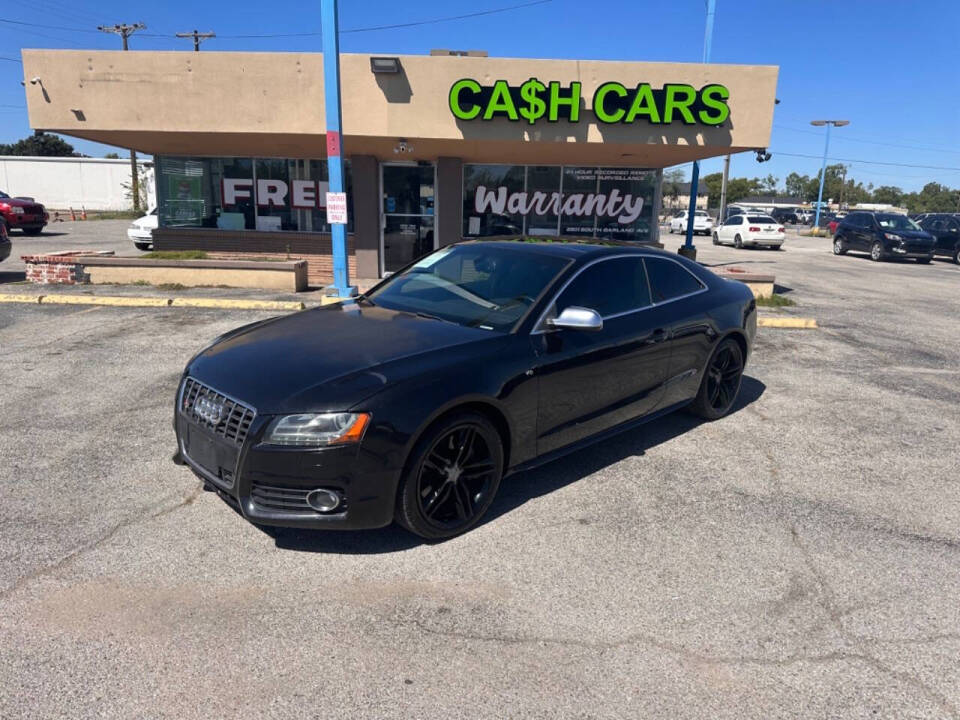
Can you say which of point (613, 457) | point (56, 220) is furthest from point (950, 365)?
point (56, 220)

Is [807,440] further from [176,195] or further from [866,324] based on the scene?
[176,195]

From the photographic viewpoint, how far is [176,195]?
1495 cm

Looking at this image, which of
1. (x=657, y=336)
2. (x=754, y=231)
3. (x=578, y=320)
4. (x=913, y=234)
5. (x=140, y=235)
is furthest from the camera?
(x=754, y=231)

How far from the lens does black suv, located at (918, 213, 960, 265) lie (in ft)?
81.3

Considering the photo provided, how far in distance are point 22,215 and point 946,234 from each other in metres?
35.6

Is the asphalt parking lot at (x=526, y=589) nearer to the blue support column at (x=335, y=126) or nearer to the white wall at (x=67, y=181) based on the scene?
the blue support column at (x=335, y=126)

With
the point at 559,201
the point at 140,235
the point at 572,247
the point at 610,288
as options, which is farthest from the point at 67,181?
the point at 610,288

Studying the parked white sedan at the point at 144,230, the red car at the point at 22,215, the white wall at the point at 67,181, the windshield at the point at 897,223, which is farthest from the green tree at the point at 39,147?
the windshield at the point at 897,223

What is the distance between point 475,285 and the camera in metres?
4.57

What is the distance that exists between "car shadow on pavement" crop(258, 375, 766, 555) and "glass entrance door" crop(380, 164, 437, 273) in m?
9.44

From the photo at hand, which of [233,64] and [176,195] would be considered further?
[176,195]

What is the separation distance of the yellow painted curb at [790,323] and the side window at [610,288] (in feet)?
19.9

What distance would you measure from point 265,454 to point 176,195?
45.8 ft

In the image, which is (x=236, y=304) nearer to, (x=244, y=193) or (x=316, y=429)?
(x=244, y=193)
